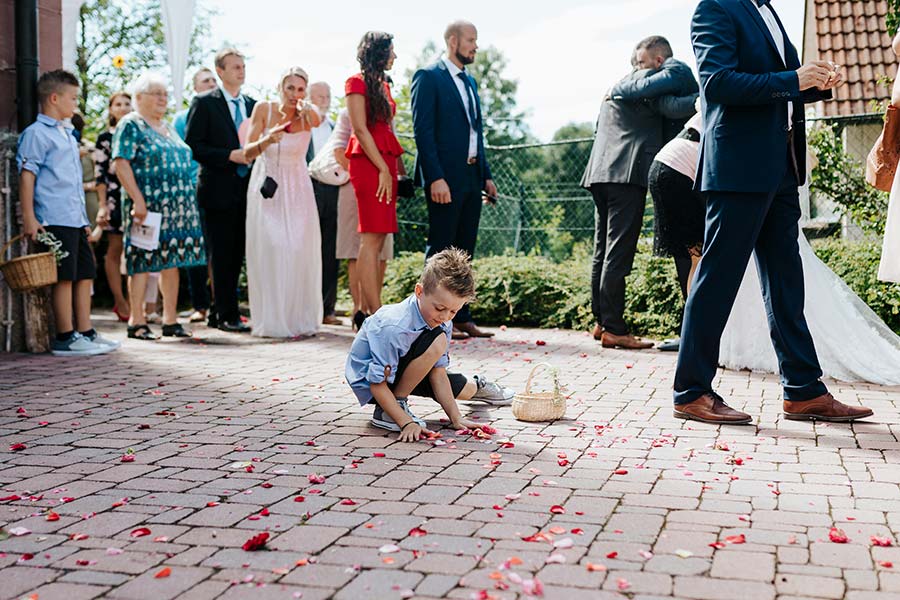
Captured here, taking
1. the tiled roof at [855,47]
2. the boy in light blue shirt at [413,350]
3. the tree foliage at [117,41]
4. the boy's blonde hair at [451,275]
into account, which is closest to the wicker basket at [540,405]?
the boy in light blue shirt at [413,350]

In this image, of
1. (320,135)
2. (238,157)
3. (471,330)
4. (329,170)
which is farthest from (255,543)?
(320,135)

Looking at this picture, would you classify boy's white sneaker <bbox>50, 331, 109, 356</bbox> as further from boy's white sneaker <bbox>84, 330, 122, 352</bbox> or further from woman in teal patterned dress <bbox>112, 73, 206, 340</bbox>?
woman in teal patterned dress <bbox>112, 73, 206, 340</bbox>

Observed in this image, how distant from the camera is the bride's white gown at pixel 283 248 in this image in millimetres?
8719

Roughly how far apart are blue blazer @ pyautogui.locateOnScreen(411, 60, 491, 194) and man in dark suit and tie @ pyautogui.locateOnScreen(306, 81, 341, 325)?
1886 mm

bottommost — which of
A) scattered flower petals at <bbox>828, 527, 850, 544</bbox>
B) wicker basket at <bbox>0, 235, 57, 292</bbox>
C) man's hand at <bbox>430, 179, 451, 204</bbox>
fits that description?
scattered flower petals at <bbox>828, 527, 850, 544</bbox>

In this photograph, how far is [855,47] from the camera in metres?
18.1

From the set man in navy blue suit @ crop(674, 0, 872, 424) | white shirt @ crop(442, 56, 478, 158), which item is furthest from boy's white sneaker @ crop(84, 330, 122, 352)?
man in navy blue suit @ crop(674, 0, 872, 424)

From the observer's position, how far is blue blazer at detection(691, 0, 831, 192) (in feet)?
14.7

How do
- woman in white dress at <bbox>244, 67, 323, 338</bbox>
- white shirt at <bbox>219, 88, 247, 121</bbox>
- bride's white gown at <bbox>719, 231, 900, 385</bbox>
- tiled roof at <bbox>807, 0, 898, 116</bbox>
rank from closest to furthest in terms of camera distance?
bride's white gown at <bbox>719, 231, 900, 385</bbox> < woman in white dress at <bbox>244, 67, 323, 338</bbox> < white shirt at <bbox>219, 88, 247, 121</bbox> < tiled roof at <bbox>807, 0, 898, 116</bbox>

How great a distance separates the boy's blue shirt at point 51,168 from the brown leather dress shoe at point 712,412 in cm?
499

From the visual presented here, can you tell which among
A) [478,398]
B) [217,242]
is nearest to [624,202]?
[478,398]

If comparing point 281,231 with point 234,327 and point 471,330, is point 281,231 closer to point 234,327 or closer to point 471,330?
point 234,327

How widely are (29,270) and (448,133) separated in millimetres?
3227

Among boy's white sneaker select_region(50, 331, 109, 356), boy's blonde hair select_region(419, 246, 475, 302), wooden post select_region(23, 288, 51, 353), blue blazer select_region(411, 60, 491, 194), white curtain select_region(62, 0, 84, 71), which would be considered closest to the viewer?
boy's blonde hair select_region(419, 246, 475, 302)
